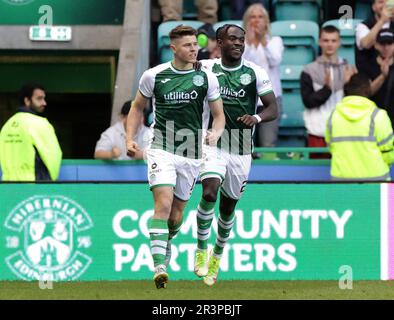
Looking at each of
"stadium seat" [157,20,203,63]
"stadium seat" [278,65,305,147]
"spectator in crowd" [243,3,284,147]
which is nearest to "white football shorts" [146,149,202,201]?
"spectator in crowd" [243,3,284,147]

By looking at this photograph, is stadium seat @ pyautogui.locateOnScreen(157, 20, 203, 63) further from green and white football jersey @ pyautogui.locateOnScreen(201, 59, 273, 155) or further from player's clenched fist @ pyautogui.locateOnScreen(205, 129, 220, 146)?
player's clenched fist @ pyautogui.locateOnScreen(205, 129, 220, 146)

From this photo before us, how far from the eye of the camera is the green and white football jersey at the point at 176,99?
1148cm

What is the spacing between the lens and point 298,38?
1694 centimetres

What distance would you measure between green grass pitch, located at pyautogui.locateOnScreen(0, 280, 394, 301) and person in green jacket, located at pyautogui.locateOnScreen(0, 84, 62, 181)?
143 centimetres

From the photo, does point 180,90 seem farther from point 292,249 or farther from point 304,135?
point 304,135

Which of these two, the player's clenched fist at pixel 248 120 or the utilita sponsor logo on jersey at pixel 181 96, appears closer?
the utilita sponsor logo on jersey at pixel 181 96

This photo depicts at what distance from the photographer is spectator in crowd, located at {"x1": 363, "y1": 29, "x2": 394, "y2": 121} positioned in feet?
52.5

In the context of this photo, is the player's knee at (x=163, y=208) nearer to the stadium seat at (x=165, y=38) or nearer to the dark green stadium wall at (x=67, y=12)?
the stadium seat at (x=165, y=38)

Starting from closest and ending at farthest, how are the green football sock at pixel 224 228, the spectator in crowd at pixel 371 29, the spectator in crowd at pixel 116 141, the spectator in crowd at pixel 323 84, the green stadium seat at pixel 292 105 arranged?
the green football sock at pixel 224 228
the spectator in crowd at pixel 116 141
the spectator in crowd at pixel 323 84
the spectator in crowd at pixel 371 29
the green stadium seat at pixel 292 105

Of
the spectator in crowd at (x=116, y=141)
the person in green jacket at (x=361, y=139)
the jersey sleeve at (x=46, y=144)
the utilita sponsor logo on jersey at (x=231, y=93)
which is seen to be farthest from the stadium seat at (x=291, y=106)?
the utilita sponsor logo on jersey at (x=231, y=93)

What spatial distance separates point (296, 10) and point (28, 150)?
499cm

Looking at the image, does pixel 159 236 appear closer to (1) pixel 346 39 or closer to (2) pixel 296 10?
(1) pixel 346 39

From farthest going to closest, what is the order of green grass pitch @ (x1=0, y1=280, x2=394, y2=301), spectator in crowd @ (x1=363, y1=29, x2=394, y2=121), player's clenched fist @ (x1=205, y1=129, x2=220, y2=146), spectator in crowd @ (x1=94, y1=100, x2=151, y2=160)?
spectator in crowd @ (x1=363, y1=29, x2=394, y2=121) → spectator in crowd @ (x1=94, y1=100, x2=151, y2=160) → green grass pitch @ (x1=0, y1=280, x2=394, y2=301) → player's clenched fist @ (x1=205, y1=129, x2=220, y2=146)

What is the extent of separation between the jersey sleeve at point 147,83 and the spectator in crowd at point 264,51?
13.9ft
